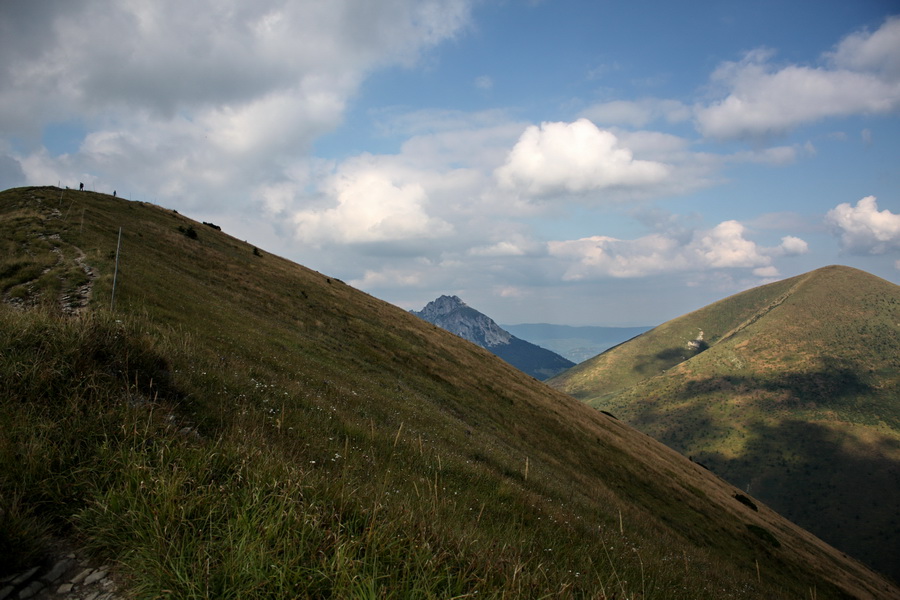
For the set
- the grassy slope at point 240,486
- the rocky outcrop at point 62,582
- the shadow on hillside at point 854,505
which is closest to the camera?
the rocky outcrop at point 62,582

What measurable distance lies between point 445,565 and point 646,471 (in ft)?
159

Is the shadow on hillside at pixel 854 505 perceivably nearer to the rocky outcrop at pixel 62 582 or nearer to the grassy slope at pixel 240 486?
the grassy slope at pixel 240 486

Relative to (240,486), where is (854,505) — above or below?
below

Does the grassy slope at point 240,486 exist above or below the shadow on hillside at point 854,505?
above

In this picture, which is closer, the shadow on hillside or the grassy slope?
the grassy slope

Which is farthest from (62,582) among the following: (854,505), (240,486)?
(854,505)

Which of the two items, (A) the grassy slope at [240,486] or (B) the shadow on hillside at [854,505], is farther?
(B) the shadow on hillside at [854,505]

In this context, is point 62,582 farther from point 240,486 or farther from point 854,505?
point 854,505

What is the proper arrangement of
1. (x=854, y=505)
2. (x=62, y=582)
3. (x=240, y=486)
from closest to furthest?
(x=62, y=582) → (x=240, y=486) → (x=854, y=505)

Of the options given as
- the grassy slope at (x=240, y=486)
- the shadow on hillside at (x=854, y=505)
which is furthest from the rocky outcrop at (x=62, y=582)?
the shadow on hillside at (x=854, y=505)

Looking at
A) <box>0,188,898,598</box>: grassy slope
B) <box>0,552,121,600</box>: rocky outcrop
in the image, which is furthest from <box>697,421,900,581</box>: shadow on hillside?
<box>0,552,121,600</box>: rocky outcrop

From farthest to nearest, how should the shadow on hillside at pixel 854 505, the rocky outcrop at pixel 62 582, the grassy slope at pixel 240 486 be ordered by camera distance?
the shadow on hillside at pixel 854 505 < the grassy slope at pixel 240 486 < the rocky outcrop at pixel 62 582

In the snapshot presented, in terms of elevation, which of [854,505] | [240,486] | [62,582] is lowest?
[854,505]

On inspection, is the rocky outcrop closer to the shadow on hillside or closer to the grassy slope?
the grassy slope
